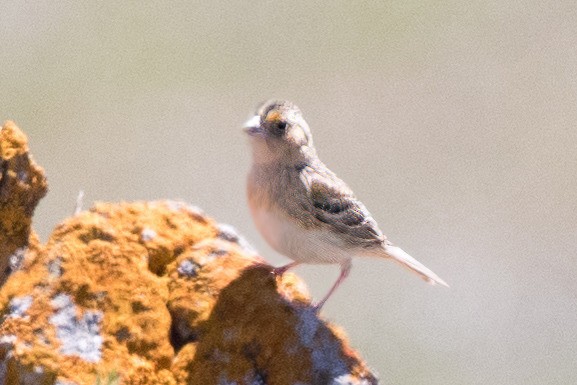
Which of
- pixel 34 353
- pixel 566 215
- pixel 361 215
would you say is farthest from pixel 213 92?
pixel 34 353

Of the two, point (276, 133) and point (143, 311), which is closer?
point (143, 311)

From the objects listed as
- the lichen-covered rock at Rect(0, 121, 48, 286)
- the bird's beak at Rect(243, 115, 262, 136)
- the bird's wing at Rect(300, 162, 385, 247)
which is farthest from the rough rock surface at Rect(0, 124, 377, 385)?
the bird's beak at Rect(243, 115, 262, 136)

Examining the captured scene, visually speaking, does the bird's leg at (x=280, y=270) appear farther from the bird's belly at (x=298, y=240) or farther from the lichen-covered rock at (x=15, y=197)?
the lichen-covered rock at (x=15, y=197)

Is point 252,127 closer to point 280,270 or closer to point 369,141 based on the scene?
point 280,270

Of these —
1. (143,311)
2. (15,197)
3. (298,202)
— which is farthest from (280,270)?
(15,197)

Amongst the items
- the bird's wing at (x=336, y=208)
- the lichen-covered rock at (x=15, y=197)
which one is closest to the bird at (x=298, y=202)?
the bird's wing at (x=336, y=208)

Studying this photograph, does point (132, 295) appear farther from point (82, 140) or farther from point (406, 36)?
point (406, 36)
